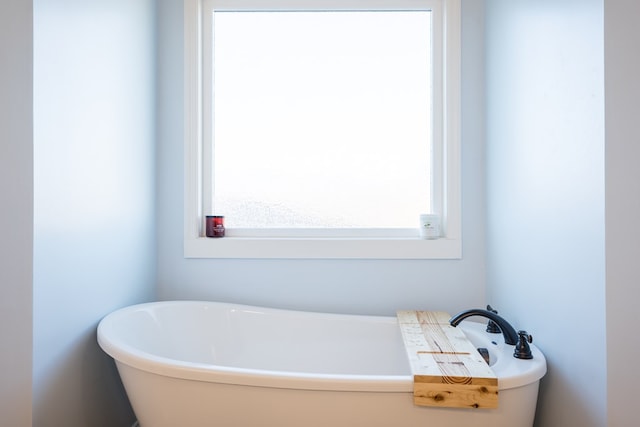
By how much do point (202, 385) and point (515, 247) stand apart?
4.03ft

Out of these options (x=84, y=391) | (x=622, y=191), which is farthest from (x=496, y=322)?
(x=84, y=391)

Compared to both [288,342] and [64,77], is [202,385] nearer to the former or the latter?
[288,342]

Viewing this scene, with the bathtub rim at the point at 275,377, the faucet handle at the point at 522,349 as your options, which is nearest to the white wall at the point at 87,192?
the bathtub rim at the point at 275,377

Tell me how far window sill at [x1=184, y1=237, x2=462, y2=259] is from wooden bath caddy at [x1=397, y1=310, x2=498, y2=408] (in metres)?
0.47

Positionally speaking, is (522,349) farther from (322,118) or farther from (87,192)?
(87,192)

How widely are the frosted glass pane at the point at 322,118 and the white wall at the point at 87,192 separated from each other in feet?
1.29

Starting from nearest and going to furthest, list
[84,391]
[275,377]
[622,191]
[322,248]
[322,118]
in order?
1. [622,191]
2. [275,377]
3. [84,391]
4. [322,248]
5. [322,118]

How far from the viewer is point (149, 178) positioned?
1.85 metres

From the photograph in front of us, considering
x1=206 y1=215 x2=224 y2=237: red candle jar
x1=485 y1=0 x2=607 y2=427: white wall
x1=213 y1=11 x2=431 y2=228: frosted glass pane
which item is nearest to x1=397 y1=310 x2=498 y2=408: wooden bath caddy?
x1=485 y1=0 x2=607 y2=427: white wall

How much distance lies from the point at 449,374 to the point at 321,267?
89 centimetres

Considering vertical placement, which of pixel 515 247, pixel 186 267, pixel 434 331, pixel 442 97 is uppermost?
pixel 442 97

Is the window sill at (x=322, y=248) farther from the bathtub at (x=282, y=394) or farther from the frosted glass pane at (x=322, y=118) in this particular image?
the bathtub at (x=282, y=394)

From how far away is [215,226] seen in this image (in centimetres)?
193

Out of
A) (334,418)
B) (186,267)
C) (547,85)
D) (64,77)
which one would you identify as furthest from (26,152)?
(547,85)
